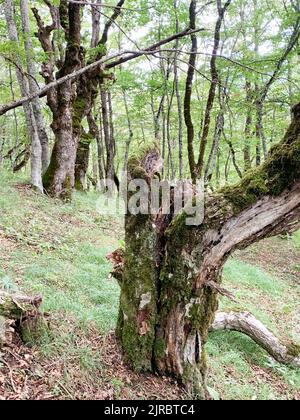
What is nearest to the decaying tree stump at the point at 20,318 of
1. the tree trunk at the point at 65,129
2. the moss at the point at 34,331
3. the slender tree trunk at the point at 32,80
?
the moss at the point at 34,331

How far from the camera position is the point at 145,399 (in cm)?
261

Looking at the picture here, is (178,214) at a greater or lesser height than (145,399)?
greater

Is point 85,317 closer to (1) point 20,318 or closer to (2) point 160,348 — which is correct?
(1) point 20,318

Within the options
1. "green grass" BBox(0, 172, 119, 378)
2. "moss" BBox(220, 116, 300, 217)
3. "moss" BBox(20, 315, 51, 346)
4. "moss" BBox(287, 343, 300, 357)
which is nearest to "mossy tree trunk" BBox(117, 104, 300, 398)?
"moss" BBox(220, 116, 300, 217)

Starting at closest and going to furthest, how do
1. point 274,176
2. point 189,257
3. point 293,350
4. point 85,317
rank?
point 274,176 → point 189,257 → point 85,317 → point 293,350

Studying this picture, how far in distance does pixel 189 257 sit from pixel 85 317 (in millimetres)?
1538

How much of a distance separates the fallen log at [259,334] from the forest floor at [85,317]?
0.43 feet

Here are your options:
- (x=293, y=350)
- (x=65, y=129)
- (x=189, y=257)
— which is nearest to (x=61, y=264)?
(x=189, y=257)

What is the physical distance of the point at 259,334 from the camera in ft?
14.0

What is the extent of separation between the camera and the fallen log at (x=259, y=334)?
4.18 metres

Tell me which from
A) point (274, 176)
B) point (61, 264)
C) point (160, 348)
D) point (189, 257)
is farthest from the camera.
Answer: point (61, 264)

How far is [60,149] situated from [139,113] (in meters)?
6.54

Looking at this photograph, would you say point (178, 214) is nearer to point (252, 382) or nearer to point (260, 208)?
point (260, 208)
